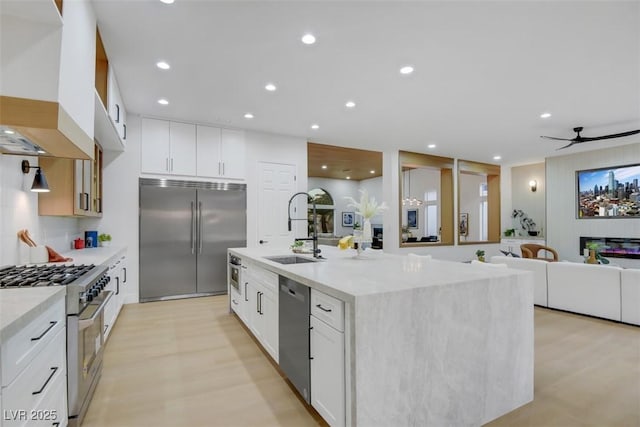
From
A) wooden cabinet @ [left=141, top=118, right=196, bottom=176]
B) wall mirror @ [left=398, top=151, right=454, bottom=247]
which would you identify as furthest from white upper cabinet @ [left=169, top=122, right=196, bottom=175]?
wall mirror @ [left=398, top=151, right=454, bottom=247]

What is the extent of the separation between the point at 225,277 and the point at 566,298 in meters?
5.14

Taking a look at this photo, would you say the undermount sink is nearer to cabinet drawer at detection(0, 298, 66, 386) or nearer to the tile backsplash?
cabinet drawer at detection(0, 298, 66, 386)

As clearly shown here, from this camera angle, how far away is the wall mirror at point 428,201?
8.05 m

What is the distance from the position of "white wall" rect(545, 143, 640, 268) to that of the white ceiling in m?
1.79

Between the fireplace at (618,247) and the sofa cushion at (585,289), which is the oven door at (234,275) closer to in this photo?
the sofa cushion at (585,289)

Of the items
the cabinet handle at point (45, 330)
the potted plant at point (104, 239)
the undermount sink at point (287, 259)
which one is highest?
the potted plant at point (104, 239)

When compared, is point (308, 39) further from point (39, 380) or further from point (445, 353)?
point (39, 380)

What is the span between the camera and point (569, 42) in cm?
286

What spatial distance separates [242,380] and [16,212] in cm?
222

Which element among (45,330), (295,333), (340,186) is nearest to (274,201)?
(295,333)

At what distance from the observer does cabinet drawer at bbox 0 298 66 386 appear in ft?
3.72

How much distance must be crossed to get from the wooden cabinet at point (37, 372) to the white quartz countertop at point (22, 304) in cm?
4

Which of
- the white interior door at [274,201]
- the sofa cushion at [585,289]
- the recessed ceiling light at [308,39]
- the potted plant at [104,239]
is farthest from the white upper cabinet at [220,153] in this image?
the sofa cushion at [585,289]

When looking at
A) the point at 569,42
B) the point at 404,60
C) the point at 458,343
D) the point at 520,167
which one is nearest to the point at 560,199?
the point at 520,167
